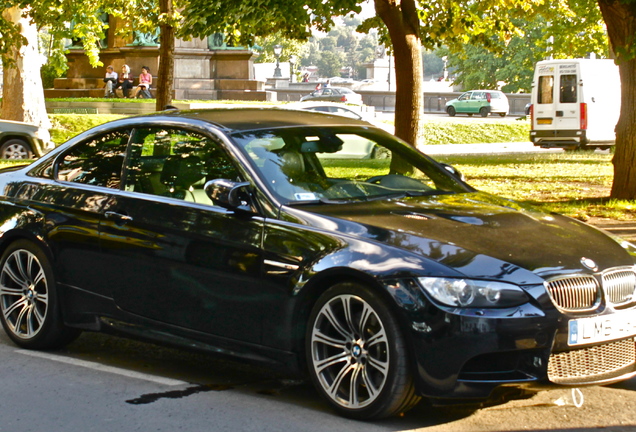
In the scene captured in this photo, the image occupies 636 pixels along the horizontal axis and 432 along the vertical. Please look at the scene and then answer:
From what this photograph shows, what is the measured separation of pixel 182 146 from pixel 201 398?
1549 mm

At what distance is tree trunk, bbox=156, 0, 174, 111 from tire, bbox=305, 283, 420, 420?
1417 cm

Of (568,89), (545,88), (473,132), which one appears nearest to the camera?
(568,89)

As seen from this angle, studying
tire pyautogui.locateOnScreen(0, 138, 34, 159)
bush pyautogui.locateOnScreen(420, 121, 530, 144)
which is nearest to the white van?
bush pyautogui.locateOnScreen(420, 121, 530, 144)

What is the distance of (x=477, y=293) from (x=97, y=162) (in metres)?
2.98

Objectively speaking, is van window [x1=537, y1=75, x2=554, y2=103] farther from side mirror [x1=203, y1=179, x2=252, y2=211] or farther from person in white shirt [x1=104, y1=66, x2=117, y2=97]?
side mirror [x1=203, y1=179, x2=252, y2=211]

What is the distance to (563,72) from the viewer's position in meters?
30.4

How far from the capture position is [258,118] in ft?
20.4

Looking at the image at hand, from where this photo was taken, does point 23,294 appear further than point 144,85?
No

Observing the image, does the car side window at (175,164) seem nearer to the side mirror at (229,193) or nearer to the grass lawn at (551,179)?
the side mirror at (229,193)

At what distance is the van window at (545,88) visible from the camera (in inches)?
1193

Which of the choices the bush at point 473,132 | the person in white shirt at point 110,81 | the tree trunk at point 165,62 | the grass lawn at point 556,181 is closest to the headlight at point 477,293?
the grass lawn at point 556,181

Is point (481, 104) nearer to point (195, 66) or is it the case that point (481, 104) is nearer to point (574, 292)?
point (195, 66)

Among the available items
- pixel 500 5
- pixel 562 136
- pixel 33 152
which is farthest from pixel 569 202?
pixel 562 136

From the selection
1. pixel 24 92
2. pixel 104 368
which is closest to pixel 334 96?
pixel 24 92
